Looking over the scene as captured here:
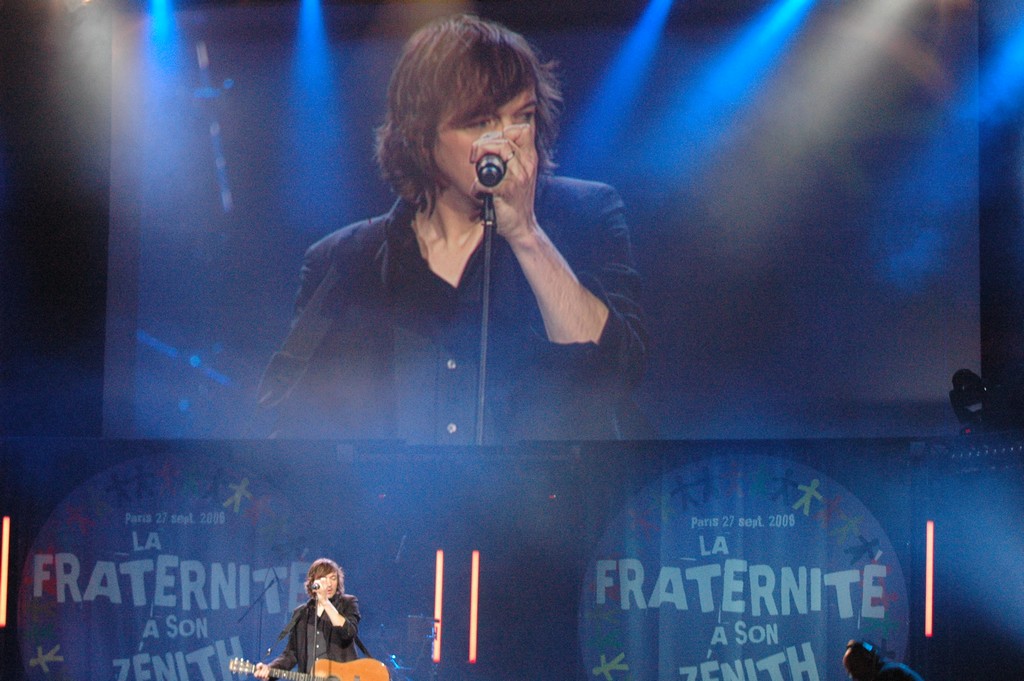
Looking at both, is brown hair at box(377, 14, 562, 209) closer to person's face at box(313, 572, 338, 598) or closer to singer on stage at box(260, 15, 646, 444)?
singer on stage at box(260, 15, 646, 444)

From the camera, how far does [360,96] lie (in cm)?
728

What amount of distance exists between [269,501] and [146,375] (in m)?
1.26

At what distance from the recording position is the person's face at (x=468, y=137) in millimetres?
7133

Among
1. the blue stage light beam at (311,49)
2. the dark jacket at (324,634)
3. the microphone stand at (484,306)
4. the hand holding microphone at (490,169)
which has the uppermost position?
the blue stage light beam at (311,49)

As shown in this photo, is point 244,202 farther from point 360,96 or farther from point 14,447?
point 14,447

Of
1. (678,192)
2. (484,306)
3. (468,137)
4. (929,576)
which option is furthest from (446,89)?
(929,576)

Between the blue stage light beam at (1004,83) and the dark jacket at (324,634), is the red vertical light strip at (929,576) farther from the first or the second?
the dark jacket at (324,634)

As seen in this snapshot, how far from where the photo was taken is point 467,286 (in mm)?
7090

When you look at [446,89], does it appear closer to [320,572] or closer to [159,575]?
[320,572]

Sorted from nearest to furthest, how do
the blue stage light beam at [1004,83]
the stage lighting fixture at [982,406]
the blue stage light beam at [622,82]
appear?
the stage lighting fixture at [982,406] → the blue stage light beam at [1004,83] → the blue stage light beam at [622,82]

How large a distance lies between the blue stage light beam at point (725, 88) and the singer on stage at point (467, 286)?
52 cm

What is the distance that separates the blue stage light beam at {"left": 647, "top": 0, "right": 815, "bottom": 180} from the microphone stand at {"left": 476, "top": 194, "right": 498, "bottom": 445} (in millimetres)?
1113

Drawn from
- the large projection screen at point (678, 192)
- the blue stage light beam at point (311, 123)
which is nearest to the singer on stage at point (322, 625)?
the large projection screen at point (678, 192)

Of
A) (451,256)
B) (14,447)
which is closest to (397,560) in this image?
(451,256)
